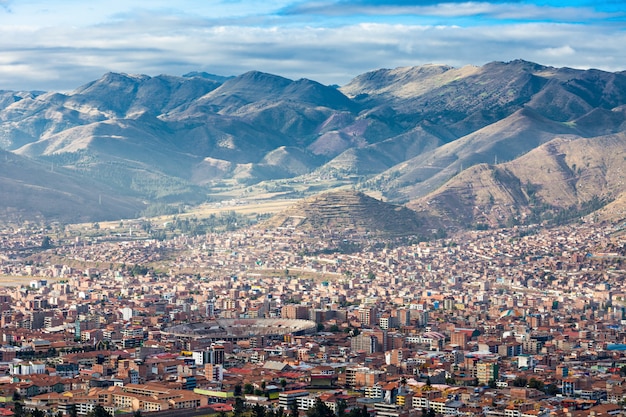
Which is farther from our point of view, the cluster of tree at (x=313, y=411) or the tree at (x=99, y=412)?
the cluster of tree at (x=313, y=411)

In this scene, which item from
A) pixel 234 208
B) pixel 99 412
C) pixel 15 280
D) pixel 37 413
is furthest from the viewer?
pixel 234 208

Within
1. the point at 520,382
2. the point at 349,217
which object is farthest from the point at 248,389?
the point at 349,217

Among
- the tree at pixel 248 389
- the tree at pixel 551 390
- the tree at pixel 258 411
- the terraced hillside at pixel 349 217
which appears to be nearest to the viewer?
the tree at pixel 258 411

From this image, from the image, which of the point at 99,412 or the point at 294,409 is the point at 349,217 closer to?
the point at 294,409

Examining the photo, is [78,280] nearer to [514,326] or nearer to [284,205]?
[514,326]

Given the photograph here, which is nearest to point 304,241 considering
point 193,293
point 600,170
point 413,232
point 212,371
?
point 413,232

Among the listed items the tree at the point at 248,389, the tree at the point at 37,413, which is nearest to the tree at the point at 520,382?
the tree at the point at 248,389

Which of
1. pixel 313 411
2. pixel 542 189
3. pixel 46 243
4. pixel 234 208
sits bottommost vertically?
pixel 313 411

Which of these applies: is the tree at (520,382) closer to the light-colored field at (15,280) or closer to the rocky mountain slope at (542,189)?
the light-colored field at (15,280)

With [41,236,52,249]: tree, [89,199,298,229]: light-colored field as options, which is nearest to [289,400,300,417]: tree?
[41,236,52,249]: tree

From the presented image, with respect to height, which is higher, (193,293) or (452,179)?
(452,179)

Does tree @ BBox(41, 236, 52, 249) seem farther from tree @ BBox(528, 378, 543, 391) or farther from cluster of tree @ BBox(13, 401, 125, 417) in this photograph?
cluster of tree @ BBox(13, 401, 125, 417)
